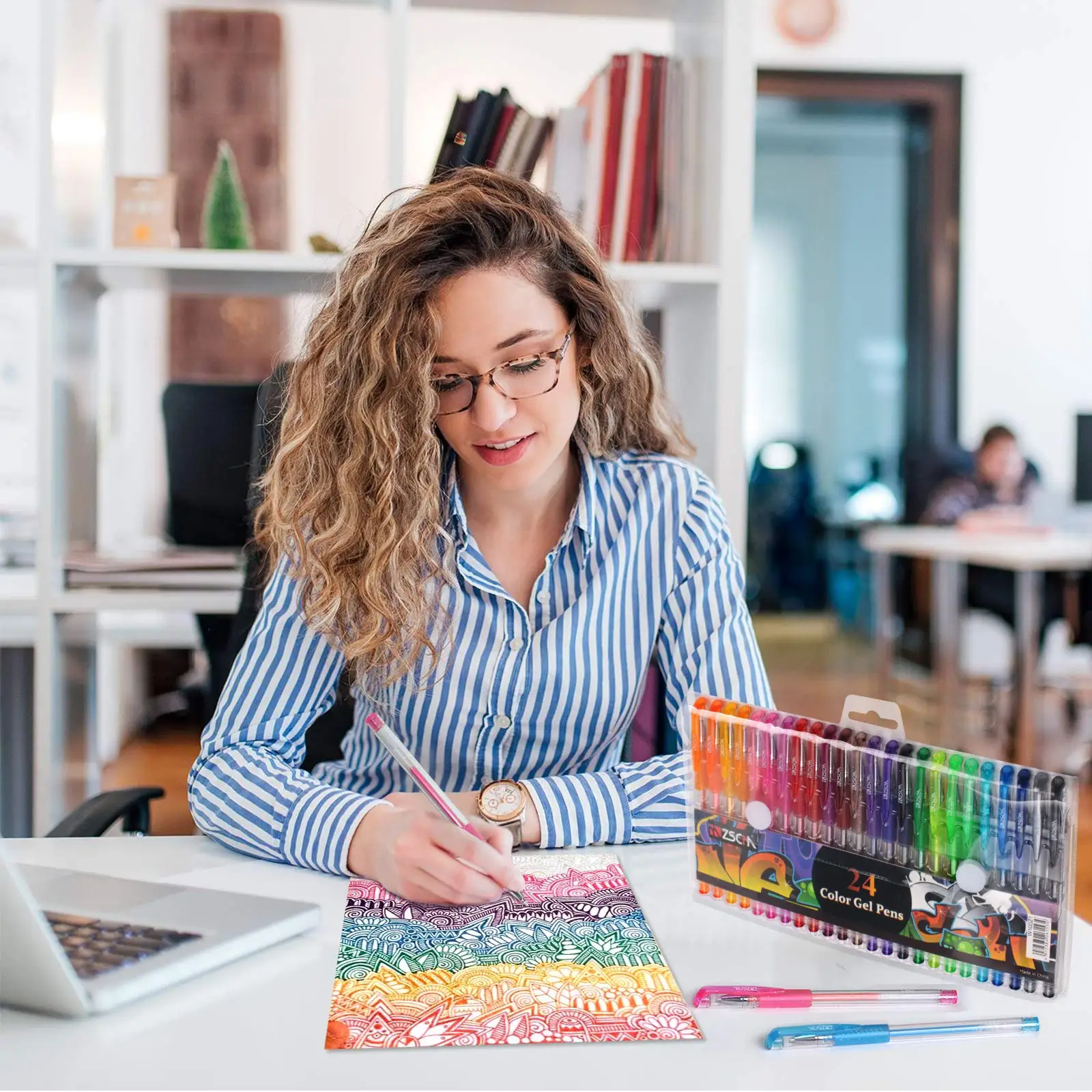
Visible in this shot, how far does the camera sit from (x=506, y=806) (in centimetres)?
104

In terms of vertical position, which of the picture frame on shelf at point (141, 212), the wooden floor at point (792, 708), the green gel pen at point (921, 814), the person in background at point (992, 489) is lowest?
the wooden floor at point (792, 708)

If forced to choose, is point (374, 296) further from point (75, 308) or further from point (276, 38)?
point (276, 38)

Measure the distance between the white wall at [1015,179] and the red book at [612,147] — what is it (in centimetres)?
374

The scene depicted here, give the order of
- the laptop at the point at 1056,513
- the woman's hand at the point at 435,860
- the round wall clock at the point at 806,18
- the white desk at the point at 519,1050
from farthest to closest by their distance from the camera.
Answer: the round wall clock at the point at 806,18
the laptop at the point at 1056,513
the woman's hand at the point at 435,860
the white desk at the point at 519,1050

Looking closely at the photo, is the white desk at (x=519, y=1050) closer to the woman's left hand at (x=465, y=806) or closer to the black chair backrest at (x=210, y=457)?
the woman's left hand at (x=465, y=806)

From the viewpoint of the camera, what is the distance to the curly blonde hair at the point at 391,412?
1214 mm

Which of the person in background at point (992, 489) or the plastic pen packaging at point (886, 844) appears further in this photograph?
the person in background at point (992, 489)

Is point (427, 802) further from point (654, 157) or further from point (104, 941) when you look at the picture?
point (654, 157)

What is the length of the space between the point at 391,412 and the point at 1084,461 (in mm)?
3890

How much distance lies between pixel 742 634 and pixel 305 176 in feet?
11.9

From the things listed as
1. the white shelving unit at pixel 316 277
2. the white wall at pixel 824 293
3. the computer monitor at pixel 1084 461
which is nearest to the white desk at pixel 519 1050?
the white shelving unit at pixel 316 277

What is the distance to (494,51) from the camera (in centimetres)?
436

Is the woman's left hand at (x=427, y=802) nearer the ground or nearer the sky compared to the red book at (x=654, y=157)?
nearer the ground

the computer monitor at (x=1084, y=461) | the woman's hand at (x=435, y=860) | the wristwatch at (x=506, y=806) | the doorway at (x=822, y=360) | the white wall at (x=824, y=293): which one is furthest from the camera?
the white wall at (x=824, y=293)
